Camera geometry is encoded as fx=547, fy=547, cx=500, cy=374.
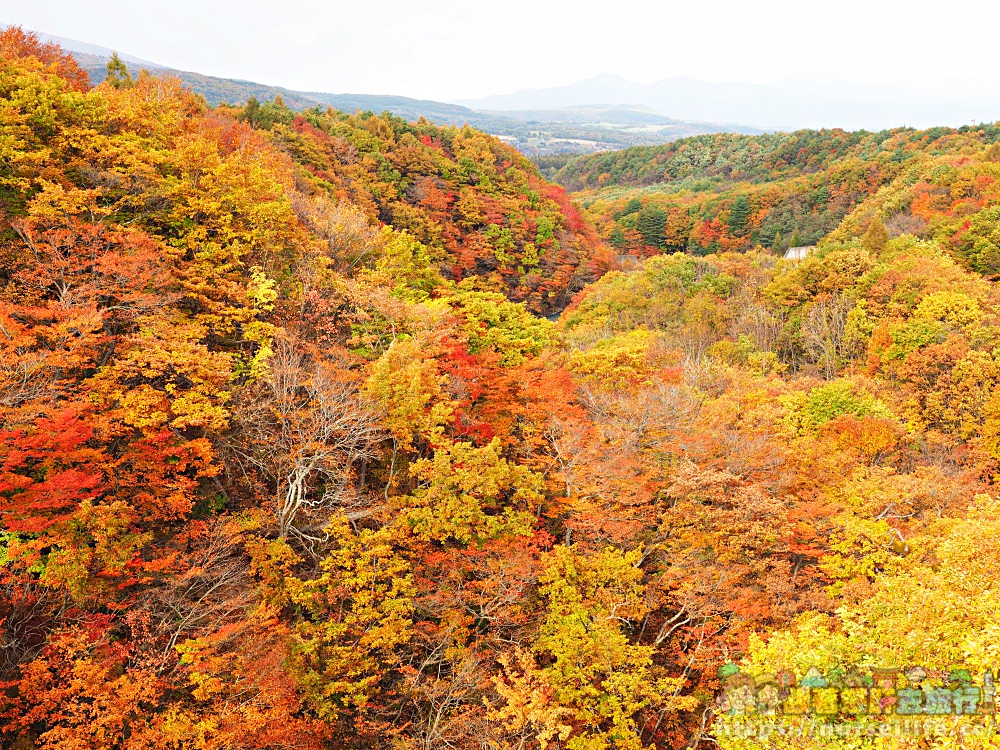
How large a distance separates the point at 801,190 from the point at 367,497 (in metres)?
87.4

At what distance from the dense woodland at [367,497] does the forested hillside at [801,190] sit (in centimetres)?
3214

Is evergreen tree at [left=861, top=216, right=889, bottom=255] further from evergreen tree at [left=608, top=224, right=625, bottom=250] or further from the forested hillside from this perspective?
evergreen tree at [left=608, top=224, right=625, bottom=250]

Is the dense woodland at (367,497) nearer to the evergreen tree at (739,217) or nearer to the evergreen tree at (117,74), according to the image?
the evergreen tree at (117,74)

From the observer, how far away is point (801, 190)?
269ft

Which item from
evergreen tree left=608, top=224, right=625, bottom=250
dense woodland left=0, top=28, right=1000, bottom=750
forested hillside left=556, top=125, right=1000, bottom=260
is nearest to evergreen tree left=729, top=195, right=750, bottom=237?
forested hillside left=556, top=125, right=1000, bottom=260

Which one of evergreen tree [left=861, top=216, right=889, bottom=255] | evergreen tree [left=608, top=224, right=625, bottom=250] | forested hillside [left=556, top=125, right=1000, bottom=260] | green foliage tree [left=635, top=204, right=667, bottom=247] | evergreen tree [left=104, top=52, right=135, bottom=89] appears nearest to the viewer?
evergreen tree [left=104, top=52, right=135, bottom=89]

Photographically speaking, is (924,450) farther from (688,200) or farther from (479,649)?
(688,200)

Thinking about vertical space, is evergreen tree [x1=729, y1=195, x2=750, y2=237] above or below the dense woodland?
above

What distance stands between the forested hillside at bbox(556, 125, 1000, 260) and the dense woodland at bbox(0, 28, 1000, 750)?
32.1 meters

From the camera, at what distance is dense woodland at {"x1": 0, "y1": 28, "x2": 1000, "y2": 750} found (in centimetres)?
1095

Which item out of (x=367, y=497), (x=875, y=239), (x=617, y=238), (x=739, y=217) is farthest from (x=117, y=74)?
(x=739, y=217)

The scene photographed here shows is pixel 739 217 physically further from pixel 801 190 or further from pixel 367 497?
pixel 367 497

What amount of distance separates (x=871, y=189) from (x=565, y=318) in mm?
55564

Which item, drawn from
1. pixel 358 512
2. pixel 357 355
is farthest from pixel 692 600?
pixel 357 355
